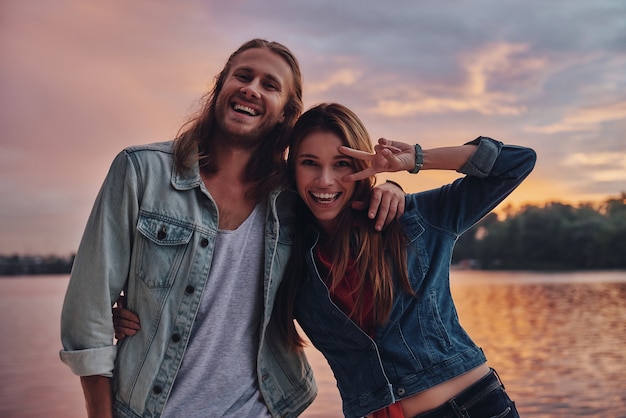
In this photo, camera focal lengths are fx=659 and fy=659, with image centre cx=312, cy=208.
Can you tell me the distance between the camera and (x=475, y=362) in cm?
251

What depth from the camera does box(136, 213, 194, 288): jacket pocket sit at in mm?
2562

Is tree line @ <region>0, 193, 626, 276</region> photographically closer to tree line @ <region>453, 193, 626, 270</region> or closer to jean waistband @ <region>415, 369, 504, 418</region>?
tree line @ <region>453, 193, 626, 270</region>

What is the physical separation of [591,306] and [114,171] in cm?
2374

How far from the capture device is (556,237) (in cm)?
3581

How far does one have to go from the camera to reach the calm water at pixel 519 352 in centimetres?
981

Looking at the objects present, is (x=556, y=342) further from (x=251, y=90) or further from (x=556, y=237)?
(x=556, y=237)

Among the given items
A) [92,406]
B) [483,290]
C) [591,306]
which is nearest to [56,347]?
[92,406]

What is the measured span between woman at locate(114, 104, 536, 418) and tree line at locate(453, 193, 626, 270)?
3207cm

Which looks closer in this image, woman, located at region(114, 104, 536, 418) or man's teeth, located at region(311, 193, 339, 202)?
woman, located at region(114, 104, 536, 418)

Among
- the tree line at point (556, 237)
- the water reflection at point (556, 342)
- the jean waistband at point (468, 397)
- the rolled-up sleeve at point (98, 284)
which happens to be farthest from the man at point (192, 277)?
the tree line at point (556, 237)

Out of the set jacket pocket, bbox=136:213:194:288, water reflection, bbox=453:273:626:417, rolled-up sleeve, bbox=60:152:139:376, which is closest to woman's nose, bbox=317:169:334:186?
jacket pocket, bbox=136:213:194:288

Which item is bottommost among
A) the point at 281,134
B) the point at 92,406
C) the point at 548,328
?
the point at 548,328

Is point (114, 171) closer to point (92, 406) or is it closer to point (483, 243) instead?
point (92, 406)

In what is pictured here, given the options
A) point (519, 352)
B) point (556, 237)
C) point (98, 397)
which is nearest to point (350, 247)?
point (98, 397)
